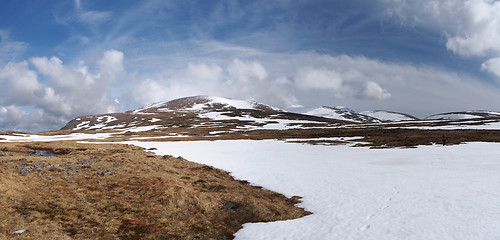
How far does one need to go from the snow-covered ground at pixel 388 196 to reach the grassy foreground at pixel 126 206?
1.89 m

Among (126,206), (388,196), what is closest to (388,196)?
(388,196)

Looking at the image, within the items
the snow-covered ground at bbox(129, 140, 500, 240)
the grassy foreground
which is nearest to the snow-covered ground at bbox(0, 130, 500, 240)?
the snow-covered ground at bbox(129, 140, 500, 240)

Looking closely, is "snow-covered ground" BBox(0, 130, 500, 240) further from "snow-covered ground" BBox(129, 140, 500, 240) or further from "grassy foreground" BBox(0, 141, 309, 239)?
"grassy foreground" BBox(0, 141, 309, 239)

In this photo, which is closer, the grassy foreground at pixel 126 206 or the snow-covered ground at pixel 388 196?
the grassy foreground at pixel 126 206

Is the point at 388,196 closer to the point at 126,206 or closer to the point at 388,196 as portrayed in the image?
the point at 388,196

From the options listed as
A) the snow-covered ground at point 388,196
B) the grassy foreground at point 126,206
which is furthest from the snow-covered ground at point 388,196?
the grassy foreground at point 126,206

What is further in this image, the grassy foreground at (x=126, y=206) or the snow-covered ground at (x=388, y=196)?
the snow-covered ground at (x=388, y=196)

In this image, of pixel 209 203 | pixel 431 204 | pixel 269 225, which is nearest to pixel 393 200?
pixel 431 204

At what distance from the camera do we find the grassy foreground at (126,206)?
41.4ft

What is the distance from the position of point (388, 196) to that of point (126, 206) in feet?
58.4

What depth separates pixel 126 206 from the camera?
16.2 meters

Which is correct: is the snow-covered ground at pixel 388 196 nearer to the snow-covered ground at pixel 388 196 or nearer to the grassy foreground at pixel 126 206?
the snow-covered ground at pixel 388 196

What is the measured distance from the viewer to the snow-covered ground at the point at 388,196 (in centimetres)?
1295

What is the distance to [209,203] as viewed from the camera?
17.4 meters
